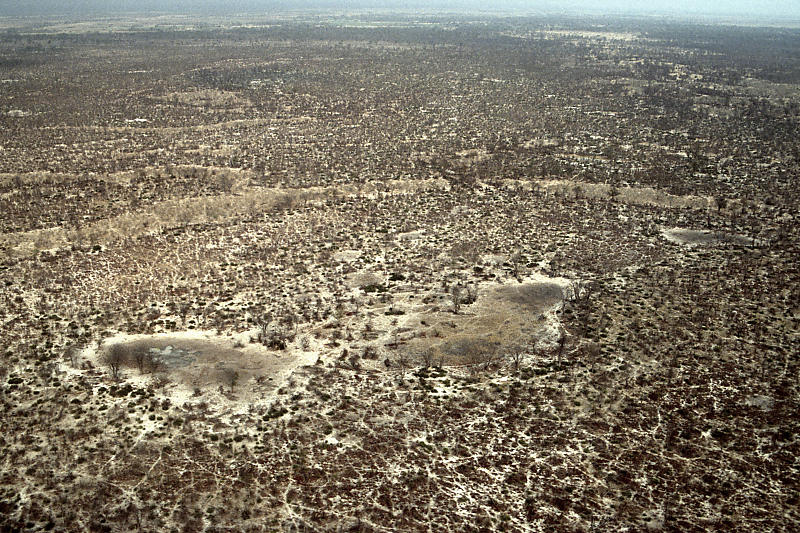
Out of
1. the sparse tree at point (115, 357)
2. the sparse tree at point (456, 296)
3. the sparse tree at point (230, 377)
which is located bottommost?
the sparse tree at point (230, 377)

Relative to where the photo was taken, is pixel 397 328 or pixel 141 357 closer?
pixel 141 357

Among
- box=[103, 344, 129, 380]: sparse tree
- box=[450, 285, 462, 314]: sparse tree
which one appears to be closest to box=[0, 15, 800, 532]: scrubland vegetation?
box=[103, 344, 129, 380]: sparse tree

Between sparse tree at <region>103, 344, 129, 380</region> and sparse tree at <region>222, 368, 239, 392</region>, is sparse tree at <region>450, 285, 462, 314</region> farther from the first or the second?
sparse tree at <region>103, 344, 129, 380</region>

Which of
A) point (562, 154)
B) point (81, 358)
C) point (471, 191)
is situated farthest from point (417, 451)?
point (562, 154)

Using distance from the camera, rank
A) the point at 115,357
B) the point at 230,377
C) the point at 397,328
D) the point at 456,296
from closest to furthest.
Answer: the point at 230,377
the point at 115,357
the point at 397,328
the point at 456,296

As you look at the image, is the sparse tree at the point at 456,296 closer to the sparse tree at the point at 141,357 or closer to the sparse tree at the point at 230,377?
the sparse tree at the point at 230,377

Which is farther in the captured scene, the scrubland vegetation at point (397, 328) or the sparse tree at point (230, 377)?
the sparse tree at point (230, 377)

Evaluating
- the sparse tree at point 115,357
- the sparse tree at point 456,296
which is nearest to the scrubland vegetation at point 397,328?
the sparse tree at point 115,357

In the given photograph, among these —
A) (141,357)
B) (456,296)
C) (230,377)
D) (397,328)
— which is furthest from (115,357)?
(456,296)

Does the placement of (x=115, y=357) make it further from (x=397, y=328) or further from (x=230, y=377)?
(x=397, y=328)
